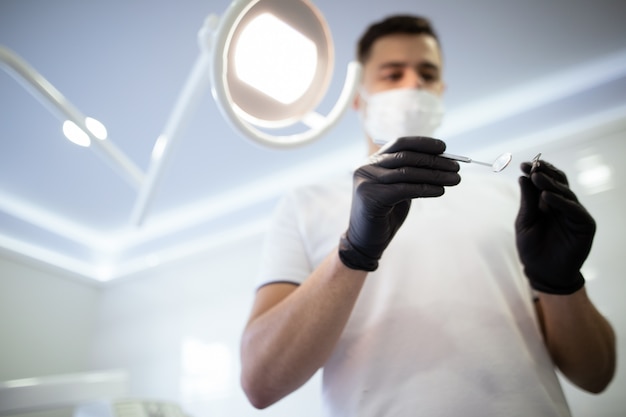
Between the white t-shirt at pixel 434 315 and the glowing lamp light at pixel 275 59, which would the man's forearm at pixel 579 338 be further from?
the glowing lamp light at pixel 275 59


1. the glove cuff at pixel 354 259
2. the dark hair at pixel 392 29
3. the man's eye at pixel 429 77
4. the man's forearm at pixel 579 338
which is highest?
the dark hair at pixel 392 29

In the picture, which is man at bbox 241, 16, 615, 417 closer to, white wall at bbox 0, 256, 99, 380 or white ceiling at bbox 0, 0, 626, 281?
white ceiling at bbox 0, 0, 626, 281

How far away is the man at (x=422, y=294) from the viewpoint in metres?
0.65

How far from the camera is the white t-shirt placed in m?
0.68

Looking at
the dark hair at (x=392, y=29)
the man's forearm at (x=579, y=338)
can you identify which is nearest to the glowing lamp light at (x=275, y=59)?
the dark hair at (x=392, y=29)

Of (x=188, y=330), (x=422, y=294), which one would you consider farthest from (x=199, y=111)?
(x=422, y=294)

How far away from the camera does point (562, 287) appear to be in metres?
0.79

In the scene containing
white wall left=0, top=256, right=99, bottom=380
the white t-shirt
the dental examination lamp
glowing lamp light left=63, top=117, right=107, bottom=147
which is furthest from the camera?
white wall left=0, top=256, right=99, bottom=380

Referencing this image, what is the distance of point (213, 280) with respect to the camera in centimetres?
197

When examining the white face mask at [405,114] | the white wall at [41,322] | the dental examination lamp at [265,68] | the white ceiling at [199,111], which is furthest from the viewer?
the white wall at [41,322]

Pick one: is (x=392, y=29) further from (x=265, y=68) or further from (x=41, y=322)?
(x=41, y=322)

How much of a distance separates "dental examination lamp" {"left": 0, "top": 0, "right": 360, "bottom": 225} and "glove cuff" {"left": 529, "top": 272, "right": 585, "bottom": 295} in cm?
54

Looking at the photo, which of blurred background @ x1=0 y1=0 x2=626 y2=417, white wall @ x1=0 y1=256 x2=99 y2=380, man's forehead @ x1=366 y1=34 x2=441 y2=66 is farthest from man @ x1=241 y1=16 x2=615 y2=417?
white wall @ x1=0 y1=256 x2=99 y2=380

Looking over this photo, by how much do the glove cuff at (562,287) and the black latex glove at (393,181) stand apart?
37 cm
